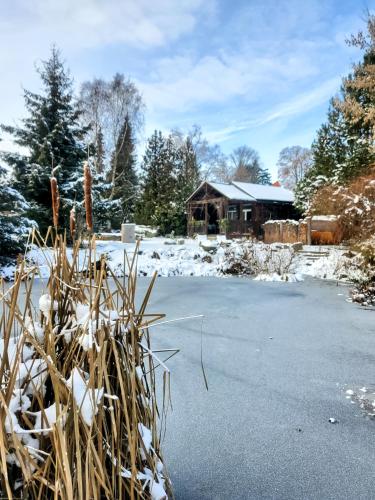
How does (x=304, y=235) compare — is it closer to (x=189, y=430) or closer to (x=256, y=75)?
(x=256, y=75)

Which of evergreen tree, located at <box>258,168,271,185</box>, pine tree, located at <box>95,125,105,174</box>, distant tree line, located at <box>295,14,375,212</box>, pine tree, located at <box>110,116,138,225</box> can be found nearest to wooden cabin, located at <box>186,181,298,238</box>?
distant tree line, located at <box>295,14,375,212</box>

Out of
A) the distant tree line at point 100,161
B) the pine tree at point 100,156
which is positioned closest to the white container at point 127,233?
the distant tree line at point 100,161

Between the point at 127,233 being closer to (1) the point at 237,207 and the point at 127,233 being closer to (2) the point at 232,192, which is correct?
(2) the point at 232,192

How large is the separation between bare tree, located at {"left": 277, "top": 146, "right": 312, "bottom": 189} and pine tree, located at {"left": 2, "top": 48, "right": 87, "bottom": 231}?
75.0 ft

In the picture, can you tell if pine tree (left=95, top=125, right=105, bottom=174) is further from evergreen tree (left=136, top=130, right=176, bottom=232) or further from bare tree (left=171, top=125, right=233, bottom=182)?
bare tree (left=171, top=125, right=233, bottom=182)

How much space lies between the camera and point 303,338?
3270 mm

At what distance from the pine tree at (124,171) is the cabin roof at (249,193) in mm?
4187

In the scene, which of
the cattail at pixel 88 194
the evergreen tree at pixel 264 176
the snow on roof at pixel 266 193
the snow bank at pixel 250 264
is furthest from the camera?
the evergreen tree at pixel 264 176

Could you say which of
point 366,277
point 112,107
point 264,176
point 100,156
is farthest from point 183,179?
point 366,277

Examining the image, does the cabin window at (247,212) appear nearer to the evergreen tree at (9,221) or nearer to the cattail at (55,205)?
the evergreen tree at (9,221)

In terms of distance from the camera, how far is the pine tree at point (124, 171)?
18.2 metres

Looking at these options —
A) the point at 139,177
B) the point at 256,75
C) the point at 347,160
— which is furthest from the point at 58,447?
the point at 139,177

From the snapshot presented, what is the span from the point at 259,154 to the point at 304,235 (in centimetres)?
2320

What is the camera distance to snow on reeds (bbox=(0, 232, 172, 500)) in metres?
0.61
